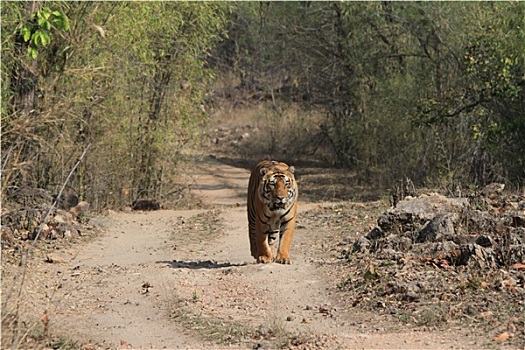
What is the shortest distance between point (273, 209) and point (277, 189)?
20 cm

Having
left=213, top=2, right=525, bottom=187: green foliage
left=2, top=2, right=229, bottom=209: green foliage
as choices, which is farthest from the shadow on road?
left=213, top=2, right=525, bottom=187: green foliage

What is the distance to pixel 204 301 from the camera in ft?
25.2

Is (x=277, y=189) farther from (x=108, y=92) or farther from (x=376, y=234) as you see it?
(x=108, y=92)

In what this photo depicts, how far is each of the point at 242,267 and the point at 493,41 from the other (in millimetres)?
8138

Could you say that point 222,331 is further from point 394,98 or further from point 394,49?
point 394,49

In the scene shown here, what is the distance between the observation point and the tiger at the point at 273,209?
8.64 meters

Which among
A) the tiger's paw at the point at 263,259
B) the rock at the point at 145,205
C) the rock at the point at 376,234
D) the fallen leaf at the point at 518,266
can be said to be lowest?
the rock at the point at 145,205

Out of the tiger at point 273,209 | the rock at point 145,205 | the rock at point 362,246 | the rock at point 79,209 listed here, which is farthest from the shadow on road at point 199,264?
the rock at point 145,205

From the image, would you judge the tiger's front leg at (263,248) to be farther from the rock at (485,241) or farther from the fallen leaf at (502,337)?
the fallen leaf at (502,337)

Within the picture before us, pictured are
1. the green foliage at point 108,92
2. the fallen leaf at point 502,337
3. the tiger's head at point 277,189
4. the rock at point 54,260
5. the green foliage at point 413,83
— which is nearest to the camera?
the fallen leaf at point 502,337

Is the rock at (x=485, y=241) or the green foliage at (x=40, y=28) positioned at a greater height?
the green foliage at (x=40, y=28)

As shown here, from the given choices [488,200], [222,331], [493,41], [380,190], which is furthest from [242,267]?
[380,190]

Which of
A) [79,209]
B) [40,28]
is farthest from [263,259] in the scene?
[79,209]

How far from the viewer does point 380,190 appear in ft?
65.0
